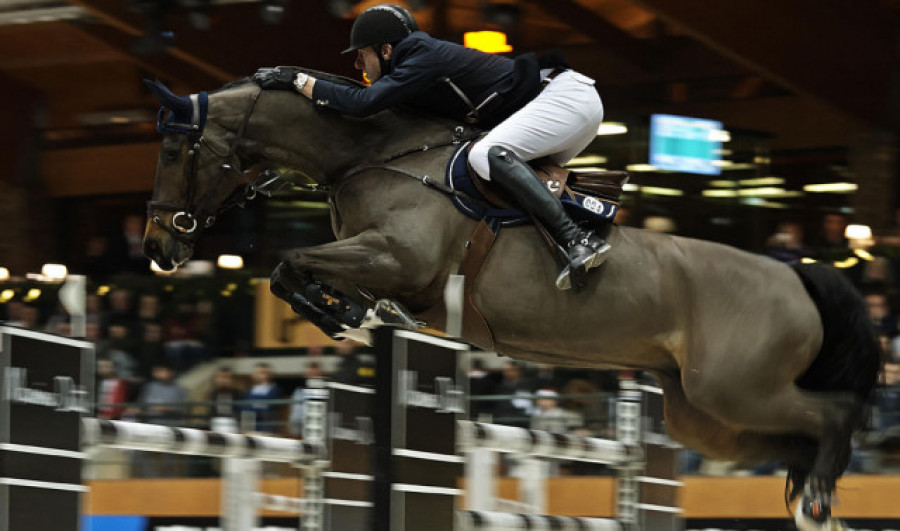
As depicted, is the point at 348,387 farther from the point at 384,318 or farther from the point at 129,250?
the point at 129,250

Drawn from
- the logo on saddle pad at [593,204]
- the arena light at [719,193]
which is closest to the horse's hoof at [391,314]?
the logo on saddle pad at [593,204]

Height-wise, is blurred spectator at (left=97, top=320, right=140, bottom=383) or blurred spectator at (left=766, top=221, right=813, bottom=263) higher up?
blurred spectator at (left=766, top=221, right=813, bottom=263)

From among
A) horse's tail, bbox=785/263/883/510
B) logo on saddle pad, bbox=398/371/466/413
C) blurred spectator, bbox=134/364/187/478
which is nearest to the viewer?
logo on saddle pad, bbox=398/371/466/413

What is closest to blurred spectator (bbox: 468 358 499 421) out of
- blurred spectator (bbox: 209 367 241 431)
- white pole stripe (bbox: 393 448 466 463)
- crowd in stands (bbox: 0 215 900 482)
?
crowd in stands (bbox: 0 215 900 482)

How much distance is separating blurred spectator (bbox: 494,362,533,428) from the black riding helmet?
354 cm

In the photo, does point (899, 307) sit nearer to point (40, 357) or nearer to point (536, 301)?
point (536, 301)

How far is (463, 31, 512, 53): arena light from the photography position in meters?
12.4

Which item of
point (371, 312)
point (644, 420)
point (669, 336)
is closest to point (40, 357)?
point (371, 312)

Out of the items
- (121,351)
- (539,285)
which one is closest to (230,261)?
(121,351)

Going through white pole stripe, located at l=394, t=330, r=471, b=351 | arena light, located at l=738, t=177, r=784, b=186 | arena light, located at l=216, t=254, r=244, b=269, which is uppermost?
arena light, located at l=738, t=177, r=784, b=186

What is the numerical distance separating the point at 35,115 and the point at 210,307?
6572mm

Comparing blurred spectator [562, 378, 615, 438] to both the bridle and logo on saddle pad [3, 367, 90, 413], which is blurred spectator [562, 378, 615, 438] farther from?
logo on saddle pad [3, 367, 90, 413]

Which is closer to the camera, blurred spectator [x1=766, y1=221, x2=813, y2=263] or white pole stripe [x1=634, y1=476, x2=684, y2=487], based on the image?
white pole stripe [x1=634, y1=476, x2=684, y2=487]

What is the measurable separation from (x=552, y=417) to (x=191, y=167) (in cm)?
342
